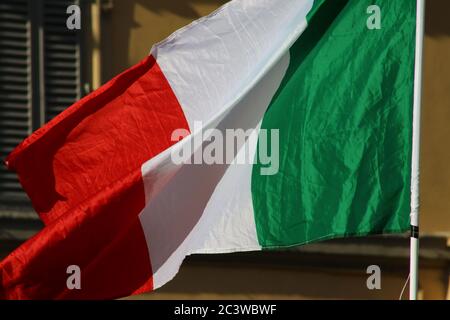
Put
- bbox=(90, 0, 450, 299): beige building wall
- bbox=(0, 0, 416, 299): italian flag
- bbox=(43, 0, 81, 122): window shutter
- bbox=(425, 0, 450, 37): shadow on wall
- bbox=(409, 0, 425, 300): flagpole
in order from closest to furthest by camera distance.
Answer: bbox=(409, 0, 425, 300): flagpole → bbox=(0, 0, 416, 299): italian flag → bbox=(90, 0, 450, 299): beige building wall → bbox=(43, 0, 81, 122): window shutter → bbox=(425, 0, 450, 37): shadow on wall

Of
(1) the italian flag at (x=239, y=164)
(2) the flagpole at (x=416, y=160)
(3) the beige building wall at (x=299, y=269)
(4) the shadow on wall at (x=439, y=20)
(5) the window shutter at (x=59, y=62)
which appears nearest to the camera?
(2) the flagpole at (x=416, y=160)

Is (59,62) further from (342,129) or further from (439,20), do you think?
(342,129)

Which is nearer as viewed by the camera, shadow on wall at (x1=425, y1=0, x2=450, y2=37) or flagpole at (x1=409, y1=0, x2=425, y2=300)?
Result: flagpole at (x1=409, y1=0, x2=425, y2=300)

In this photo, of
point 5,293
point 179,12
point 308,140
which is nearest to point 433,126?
point 179,12

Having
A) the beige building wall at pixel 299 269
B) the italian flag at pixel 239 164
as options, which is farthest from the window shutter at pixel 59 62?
the italian flag at pixel 239 164

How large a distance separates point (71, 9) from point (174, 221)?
276 centimetres

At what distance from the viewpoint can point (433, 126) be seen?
42.2ft

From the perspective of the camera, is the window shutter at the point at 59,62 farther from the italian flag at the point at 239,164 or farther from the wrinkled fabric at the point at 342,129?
the wrinkled fabric at the point at 342,129

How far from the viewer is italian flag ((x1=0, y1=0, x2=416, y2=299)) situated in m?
10.2

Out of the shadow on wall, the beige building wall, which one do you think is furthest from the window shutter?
the shadow on wall

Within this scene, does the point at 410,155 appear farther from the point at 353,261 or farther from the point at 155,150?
the point at 353,261

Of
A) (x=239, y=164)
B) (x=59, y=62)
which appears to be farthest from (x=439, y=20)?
(x=239, y=164)

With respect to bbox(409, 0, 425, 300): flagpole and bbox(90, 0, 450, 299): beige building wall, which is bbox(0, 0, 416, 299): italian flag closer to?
bbox(409, 0, 425, 300): flagpole

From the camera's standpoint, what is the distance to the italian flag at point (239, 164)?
33.6 ft
